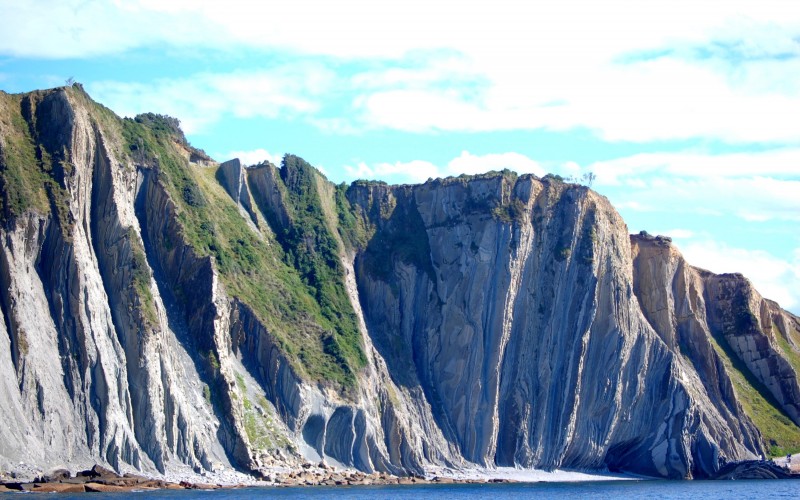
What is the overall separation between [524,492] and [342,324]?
20754 millimetres

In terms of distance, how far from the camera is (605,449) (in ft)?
283

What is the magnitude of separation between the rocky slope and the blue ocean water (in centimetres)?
456

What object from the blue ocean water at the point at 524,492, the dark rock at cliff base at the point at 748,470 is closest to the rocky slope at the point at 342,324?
the dark rock at cliff base at the point at 748,470

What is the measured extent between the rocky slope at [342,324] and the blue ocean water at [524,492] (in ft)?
15.0

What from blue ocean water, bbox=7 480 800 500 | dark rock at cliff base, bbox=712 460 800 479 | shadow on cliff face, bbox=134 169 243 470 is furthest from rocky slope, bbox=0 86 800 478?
blue ocean water, bbox=7 480 800 500

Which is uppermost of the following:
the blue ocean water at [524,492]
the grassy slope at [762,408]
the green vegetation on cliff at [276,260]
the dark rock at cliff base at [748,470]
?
the green vegetation on cliff at [276,260]

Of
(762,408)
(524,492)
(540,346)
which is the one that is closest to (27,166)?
(524,492)

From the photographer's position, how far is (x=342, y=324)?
8525cm

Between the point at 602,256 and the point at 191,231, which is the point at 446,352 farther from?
the point at 191,231

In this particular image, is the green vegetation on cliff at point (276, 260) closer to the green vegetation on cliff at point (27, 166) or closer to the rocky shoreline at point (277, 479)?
the rocky shoreline at point (277, 479)

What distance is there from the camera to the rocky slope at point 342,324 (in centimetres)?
6362

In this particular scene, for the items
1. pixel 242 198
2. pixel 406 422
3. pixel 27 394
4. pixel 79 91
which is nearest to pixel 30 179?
pixel 79 91

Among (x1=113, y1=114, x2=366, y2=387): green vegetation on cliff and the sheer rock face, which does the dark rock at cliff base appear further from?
(x1=113, y1=114, x2=366, y2=387): green vegetation on cliff

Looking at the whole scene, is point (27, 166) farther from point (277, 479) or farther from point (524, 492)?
point (524, 492)
